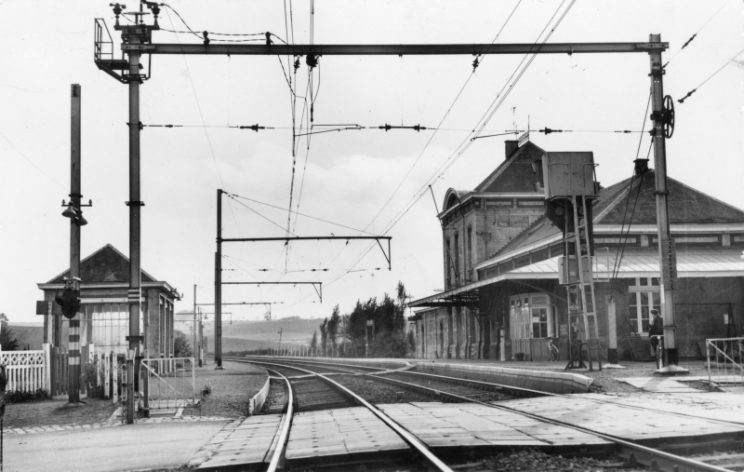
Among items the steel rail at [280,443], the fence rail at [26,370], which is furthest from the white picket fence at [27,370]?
the steel rail at [280,443]

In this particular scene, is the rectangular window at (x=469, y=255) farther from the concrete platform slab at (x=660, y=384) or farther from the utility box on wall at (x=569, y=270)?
the concrete platform slab at (x=660, y=384)

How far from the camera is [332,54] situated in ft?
51.2

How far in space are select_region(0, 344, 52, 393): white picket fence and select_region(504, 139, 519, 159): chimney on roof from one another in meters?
34.9

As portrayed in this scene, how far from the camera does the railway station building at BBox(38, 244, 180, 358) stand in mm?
33188

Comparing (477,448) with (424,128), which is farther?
(424,128)

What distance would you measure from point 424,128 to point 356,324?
55.5 metres

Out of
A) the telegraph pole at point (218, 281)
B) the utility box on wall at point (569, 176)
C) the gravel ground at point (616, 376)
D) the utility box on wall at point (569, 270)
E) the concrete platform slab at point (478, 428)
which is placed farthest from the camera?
the telegraph pole at point (218, 281)

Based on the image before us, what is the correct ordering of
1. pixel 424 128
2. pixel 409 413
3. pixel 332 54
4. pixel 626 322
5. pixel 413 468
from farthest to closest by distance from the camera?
1. pixel 626 322
2. pixel 424 128
3. pixel 332 54
4. pixel 409 413
5. pixel 413 468

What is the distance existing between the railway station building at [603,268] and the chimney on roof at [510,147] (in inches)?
54.0

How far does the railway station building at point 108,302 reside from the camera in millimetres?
33188

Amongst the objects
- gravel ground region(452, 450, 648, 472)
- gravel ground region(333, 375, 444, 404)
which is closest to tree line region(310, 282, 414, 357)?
gravel ground region(333, 375, 444, 404)

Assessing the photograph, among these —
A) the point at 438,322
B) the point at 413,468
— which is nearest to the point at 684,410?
the point at 413,468

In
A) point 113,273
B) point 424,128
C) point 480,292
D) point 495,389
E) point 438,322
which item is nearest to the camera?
point 424,128

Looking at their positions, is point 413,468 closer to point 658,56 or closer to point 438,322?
point 658,56
